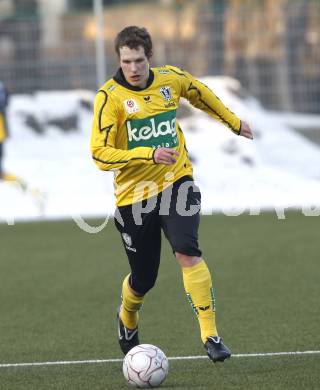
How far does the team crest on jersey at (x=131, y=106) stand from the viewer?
7.23 meters

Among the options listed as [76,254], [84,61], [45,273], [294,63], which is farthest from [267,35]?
[45,273]

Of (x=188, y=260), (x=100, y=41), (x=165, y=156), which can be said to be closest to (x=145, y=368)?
(x=188, y=260)

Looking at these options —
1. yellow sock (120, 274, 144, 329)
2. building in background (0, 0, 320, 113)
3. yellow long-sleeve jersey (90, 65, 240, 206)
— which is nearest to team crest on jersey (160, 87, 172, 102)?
yellow long-sleeve jersey (90, 65, 240, 206)

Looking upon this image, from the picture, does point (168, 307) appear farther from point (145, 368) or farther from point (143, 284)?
point (145, 368)

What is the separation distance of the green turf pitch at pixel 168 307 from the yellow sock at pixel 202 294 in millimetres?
278

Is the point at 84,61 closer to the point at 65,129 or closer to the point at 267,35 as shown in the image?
the point at 65,129

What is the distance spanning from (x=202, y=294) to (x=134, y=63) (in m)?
1.42

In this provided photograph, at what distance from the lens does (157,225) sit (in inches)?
291

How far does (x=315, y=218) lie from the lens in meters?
17.3

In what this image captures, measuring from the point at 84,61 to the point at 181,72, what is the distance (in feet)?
48.9

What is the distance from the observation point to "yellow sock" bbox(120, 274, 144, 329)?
302 inches

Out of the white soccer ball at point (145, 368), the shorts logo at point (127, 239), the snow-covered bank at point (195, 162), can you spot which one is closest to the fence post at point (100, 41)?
the snow-covered bank at point (195, 162)

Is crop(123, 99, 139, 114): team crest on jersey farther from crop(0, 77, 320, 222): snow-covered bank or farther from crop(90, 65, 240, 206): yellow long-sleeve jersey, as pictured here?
crop(0, 77, 320, 222): snow-covered bank

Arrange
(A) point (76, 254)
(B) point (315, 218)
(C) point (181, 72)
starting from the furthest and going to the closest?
(B) point (315, 218)
(A) point (76, 254)
(C) point (181, 72)
